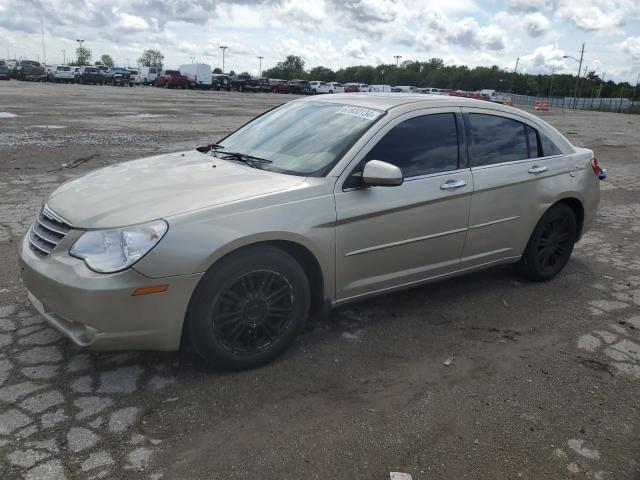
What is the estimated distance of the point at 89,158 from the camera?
32.5ft

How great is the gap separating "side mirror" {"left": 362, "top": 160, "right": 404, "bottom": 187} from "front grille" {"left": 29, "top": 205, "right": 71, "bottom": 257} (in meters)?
1.76

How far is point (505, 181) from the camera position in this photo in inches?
172

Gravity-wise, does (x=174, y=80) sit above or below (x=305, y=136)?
above

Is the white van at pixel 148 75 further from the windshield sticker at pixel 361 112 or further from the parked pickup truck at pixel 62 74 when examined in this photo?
the windshield sticker at pixel 361 112

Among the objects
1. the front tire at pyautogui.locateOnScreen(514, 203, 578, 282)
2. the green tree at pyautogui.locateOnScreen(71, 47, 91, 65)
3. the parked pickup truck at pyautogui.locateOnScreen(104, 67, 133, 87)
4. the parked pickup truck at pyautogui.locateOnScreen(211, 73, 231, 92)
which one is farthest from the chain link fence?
the green tree at pyautogui.locateOnScreen(71, 47, 91, 65)

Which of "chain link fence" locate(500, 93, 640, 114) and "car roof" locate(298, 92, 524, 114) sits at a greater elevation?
"chain link fence" locate(500, 93, 640, 114)

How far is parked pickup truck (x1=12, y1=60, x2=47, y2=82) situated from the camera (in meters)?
53.4

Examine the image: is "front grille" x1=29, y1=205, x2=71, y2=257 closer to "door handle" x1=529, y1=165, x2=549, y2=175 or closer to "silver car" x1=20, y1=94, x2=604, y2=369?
→ "silver car" x1=20, y1=94, x2=604, y2=369

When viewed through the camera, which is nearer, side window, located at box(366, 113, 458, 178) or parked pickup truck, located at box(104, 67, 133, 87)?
side window, located at box(366, 113, 458, 178)

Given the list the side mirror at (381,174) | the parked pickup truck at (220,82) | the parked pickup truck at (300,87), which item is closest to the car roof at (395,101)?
the side mirror at (381,174)

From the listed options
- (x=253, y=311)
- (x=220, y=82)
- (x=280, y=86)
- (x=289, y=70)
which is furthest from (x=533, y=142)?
(x=289, y=70)

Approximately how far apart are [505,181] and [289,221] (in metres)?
2.02

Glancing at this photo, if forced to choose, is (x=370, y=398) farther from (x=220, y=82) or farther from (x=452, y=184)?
(x=220, y=82)

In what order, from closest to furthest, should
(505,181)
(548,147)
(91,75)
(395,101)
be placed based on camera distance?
(395,101), (505,181), (548,147), (91,75)
